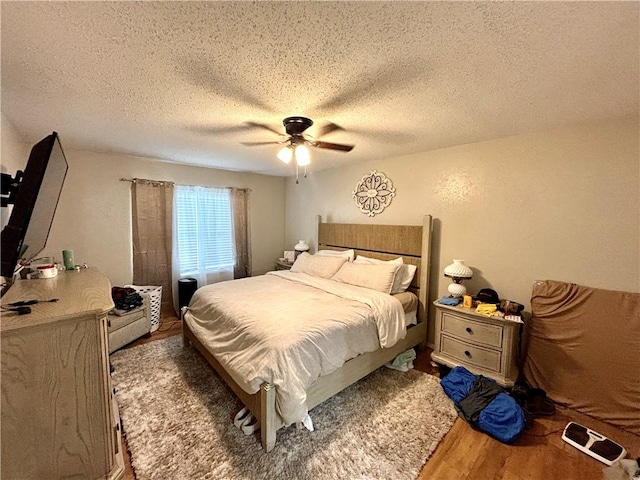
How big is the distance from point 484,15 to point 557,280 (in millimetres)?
2207

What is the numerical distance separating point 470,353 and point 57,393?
2764mm

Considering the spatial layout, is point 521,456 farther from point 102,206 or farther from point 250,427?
point 102,206

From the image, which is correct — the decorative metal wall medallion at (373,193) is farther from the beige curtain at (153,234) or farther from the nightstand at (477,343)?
the beige curtain at (153,234)

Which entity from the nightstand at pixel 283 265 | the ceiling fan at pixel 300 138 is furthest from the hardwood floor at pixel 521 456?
the nightstand at pixel 283 265

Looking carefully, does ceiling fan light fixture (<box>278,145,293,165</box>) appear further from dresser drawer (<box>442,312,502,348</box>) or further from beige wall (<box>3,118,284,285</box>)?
beige wall (<box>3,118,284,285</box>)

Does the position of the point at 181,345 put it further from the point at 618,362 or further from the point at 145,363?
the point at 618,362

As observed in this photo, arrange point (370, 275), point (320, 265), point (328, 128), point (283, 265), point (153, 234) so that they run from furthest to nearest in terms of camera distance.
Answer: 1. point (283, 265)
2. point (153, 234)
3. point (320, 265)
4. point (370, 275)
5. point (328, 128)

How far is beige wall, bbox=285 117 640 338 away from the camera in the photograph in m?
1.93

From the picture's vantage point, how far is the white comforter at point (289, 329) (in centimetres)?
164

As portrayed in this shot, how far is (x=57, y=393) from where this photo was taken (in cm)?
101

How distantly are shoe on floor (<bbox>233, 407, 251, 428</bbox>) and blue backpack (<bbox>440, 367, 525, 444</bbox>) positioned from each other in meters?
1.59

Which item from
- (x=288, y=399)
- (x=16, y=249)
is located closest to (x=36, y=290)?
(x=16, y=249)

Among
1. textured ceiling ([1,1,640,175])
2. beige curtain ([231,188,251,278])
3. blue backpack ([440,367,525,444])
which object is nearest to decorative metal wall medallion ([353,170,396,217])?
textured ceiling ([1,1,640,175])

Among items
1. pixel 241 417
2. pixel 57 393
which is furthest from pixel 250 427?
pixel 57 393
